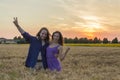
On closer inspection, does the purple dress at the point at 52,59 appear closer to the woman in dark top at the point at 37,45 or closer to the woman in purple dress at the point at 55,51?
the woman in purple dress at the point at 55,51

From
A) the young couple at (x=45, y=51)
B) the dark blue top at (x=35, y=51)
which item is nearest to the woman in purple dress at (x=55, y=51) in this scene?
the young couple at (x=45, y=51)

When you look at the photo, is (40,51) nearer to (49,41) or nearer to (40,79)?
(49,41)

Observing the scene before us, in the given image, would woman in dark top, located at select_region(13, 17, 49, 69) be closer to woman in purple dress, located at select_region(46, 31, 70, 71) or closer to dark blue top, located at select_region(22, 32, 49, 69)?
dark blue top, located at select_region(22, 32, 49, 69)

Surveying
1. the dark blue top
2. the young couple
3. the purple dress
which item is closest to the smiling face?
the young couple

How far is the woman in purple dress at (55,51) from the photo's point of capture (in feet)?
32.2

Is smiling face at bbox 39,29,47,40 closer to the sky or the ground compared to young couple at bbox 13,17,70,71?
closer to the sky

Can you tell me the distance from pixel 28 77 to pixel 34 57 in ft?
4.52

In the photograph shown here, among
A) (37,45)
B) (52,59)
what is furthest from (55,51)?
(37,45)

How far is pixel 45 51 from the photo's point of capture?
993cm

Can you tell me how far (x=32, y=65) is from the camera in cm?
977

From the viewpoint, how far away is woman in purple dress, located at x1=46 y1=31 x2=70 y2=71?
9820mm

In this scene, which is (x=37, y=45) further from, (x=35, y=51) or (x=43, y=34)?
(x=43, y=34)

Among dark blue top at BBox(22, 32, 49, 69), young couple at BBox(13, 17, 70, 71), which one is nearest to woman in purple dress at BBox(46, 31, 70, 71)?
young couple at BBox(13, 17, 70, 71)

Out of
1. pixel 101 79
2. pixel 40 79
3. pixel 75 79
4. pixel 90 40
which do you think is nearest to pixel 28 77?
pixel 40 79
